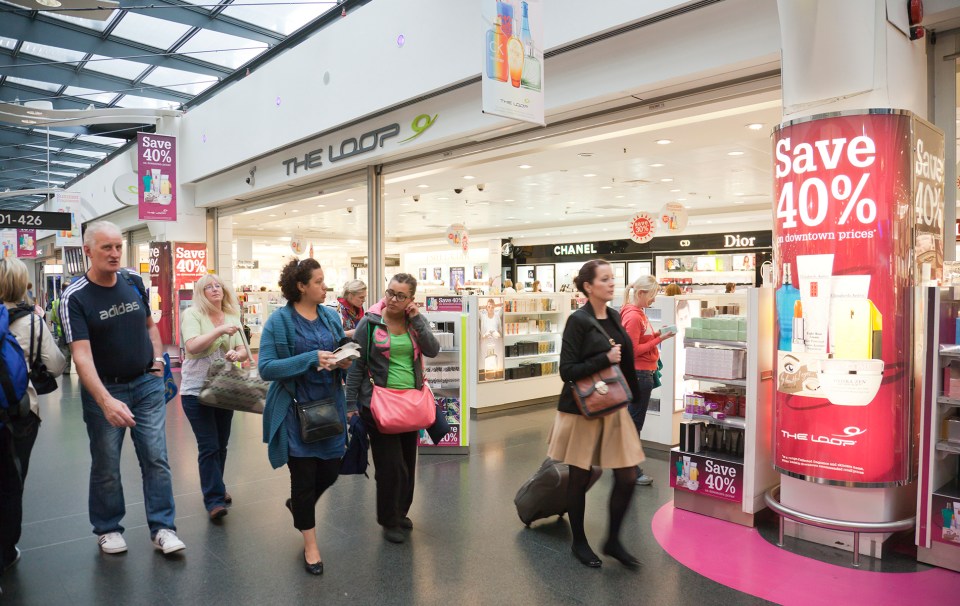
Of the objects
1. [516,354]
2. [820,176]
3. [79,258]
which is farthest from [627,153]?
[79,258]

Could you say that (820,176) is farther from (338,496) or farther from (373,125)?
(373,125)

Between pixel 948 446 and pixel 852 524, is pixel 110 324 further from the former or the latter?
pixel 948 446

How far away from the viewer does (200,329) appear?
3973mm

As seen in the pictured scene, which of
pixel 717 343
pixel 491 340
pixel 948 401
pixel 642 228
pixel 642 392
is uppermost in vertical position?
pixel 642 228

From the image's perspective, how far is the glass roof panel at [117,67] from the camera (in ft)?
40.0

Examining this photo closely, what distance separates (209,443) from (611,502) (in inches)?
98.8

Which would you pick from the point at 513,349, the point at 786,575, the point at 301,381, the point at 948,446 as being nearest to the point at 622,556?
the point at 786,575

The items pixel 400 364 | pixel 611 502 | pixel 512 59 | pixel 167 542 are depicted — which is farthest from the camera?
pixel 512 59

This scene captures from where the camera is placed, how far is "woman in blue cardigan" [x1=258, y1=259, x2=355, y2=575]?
10.2 feet

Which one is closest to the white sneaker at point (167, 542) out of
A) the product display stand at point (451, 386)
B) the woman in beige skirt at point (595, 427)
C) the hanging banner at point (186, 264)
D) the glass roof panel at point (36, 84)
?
the woman in beige skirt at point (595, 427)

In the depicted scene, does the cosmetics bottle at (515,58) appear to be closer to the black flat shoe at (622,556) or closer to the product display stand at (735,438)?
the product display stand at (735,438)

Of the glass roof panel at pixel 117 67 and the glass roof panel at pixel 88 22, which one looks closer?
the glass roof panel at pixel 88 22

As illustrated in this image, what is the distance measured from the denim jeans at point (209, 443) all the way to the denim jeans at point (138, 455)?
449 mm

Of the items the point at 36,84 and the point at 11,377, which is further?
the point at 36,84
